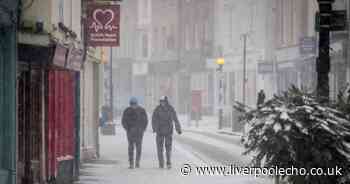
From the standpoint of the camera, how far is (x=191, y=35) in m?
71.8

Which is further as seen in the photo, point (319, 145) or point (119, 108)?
point (119, 108)

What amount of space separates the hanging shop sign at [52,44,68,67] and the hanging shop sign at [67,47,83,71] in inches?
17.9

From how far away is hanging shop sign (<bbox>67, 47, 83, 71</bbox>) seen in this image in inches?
692

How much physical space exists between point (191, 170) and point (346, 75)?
23.2 meters

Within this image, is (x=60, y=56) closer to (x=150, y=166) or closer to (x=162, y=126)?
(x=162, y=126)

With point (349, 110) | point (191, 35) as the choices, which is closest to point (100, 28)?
point (349, 110)

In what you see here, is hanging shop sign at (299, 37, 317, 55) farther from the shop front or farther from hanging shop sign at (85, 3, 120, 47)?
the shop front

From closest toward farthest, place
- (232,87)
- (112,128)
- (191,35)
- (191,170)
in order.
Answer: (191,170)
(112,128)
(232,87)
(191,35)

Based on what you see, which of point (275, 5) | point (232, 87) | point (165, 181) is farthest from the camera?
point (232, 87)

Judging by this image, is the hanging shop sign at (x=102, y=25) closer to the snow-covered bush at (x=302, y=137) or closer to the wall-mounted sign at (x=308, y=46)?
the snow-covered bush at (x=302, y=137)

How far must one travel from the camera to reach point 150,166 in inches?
953

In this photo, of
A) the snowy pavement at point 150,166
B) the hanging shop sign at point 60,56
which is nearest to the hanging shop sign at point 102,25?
the snowy pavement at point 150,166

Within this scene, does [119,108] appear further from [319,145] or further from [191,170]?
[319,145]

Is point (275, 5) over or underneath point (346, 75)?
over
